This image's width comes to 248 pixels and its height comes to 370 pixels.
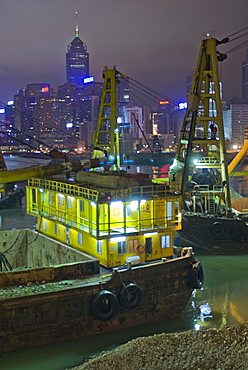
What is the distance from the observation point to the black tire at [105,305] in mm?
13688

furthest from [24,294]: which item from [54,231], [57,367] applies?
[54,231]

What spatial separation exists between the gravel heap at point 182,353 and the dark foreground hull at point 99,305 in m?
1.30

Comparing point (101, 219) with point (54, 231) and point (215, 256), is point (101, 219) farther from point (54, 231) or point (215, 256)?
→ point (215, 256)

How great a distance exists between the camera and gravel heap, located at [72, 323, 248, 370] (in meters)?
11.8

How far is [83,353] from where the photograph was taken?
1326 cm

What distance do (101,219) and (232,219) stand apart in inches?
530

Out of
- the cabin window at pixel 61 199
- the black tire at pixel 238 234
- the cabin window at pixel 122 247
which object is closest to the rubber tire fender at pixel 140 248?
the cabin window at pixel 122 247

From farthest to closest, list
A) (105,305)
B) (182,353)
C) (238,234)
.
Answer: (238,234), (105,305), (182,353)

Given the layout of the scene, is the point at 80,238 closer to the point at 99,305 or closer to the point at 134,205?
the point at 134,205

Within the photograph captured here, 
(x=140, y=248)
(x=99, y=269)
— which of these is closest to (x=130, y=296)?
(x=99, y=269)

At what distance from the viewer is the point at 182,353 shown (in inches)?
491

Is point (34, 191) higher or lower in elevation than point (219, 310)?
higher

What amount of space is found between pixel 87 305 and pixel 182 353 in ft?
11.1

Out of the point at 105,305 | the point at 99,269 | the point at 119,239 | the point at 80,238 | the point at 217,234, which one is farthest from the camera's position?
the point at 217,234
